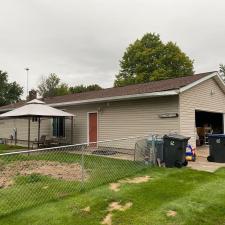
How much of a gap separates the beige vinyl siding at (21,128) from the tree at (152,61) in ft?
70.1

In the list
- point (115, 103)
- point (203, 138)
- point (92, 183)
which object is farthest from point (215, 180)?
point (203, 138)

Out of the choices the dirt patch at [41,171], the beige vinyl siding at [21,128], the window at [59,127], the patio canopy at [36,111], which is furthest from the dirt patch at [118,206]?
the beige vinyl siding at [21,128]

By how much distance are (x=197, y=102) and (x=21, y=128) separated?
1322cm

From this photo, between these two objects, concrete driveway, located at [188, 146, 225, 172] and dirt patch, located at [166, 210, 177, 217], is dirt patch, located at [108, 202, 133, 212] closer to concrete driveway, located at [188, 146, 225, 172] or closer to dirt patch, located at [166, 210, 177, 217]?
dirt patch, located at [166, 210, 177, 217]

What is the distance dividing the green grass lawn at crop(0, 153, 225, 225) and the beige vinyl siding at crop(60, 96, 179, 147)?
454 cm

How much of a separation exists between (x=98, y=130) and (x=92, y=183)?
28.0 feet

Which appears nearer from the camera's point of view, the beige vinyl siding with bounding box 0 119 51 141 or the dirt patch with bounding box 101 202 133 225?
the dirt patch with bounding box 101 202 133 225

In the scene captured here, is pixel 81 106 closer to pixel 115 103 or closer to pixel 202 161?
pixel 115 103

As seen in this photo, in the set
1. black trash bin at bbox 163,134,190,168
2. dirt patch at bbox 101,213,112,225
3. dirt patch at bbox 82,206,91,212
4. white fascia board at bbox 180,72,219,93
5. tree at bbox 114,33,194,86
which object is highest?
tree at bbox 114,33,194,86

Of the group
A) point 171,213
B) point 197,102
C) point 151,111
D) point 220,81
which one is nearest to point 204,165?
point 151,111

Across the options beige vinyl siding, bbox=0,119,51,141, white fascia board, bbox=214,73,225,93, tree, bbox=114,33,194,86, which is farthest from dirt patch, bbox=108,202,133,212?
tree, bbox=114,33,194,86

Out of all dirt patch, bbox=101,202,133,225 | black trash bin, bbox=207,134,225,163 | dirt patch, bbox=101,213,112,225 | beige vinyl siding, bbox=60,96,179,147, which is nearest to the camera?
dirt patch, bbox=101,213,112,225

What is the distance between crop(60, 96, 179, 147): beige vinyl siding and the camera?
12.7m

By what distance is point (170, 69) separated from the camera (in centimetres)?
4044
